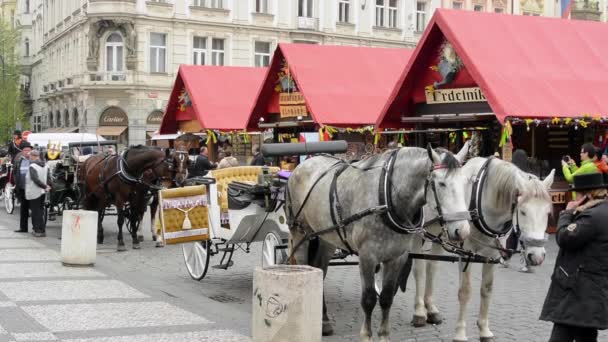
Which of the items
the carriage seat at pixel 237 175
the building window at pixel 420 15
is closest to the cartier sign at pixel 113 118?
the building window at pixel 420 15

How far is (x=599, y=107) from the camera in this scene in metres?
15.7

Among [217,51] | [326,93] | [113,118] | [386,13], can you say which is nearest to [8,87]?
[113,118]

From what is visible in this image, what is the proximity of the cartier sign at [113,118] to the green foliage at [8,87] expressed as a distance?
13.7 m

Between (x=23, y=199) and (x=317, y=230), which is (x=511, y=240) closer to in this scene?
(x=317, y=230)

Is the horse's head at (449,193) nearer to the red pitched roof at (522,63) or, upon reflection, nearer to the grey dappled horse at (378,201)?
the grey dappled horse at (378,201)

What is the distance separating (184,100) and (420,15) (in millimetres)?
27968

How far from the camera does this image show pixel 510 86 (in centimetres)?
1506

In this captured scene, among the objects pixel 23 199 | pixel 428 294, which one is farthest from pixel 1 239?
pixel 428 294

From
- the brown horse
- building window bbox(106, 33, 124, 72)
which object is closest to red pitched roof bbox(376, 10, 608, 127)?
the brown horse

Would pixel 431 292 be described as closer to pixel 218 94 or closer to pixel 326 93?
pixel 326 93

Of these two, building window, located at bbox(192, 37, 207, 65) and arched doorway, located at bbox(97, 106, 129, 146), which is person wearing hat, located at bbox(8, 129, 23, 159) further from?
building window, located at bbox(192, 37, 207, 65)

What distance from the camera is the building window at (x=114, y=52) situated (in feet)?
139

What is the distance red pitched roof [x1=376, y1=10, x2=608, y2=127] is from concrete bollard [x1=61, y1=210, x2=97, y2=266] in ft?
23.5

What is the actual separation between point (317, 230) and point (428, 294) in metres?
1.55
